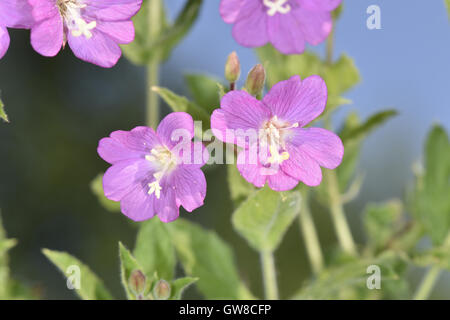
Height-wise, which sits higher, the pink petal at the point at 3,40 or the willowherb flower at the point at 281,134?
the pink petal at the point at 3,40

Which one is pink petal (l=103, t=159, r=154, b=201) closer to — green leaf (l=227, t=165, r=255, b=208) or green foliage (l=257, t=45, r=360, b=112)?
green leaf (l=227, t=165, r=255, b=208)

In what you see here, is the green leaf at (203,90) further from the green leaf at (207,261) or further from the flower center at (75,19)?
the flower center at (75,19)

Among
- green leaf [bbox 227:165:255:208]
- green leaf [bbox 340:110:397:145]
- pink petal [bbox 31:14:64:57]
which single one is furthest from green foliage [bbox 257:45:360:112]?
pink petal [bbox 31:14:64:57]

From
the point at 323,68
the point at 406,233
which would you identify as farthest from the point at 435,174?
the point at 323,68

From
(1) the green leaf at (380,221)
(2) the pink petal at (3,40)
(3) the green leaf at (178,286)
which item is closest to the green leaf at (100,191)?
(3) the green leaf at (178,286)
